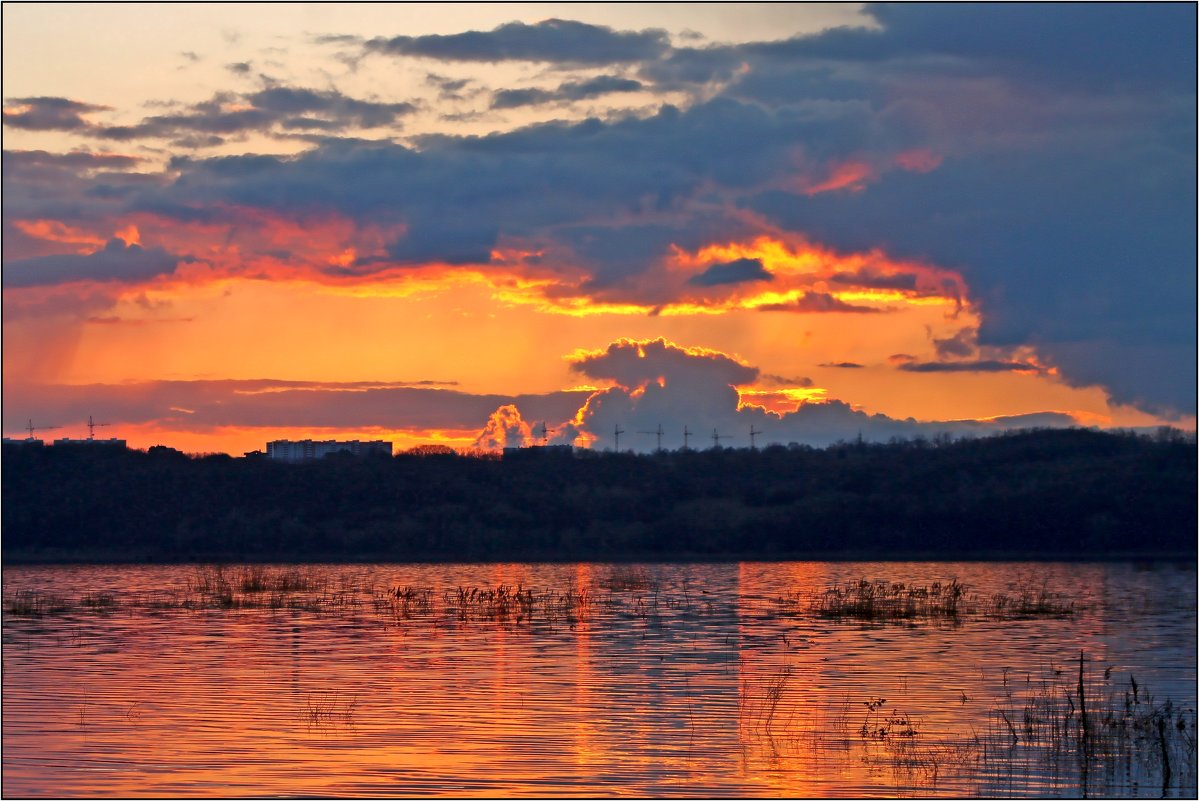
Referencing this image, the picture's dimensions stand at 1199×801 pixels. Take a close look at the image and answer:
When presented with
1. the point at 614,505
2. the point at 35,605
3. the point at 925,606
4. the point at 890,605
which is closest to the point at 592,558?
the point at 614,505

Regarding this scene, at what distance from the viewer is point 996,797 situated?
2162cm

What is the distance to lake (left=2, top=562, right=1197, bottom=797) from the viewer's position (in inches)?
904

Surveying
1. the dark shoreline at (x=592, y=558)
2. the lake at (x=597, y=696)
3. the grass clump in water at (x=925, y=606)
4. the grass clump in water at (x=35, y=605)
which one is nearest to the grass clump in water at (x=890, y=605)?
the grass clump in water at (x=925, y=606)

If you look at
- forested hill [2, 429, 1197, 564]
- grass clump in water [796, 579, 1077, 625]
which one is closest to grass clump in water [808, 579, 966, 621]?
grass clump in water [796, 579, 1077, 625]

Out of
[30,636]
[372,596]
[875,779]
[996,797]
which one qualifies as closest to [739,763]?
[875,779]

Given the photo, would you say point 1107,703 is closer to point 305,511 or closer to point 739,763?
point 739,763

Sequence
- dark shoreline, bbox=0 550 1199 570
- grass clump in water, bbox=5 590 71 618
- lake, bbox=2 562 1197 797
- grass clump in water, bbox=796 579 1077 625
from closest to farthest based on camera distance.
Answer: lake, bbox=2 562 1197 797 < grass clump in water, bbox=796 579 1077 625 < grass clump in water, bbox=5 590 71 618 < dark shoreline, bbox=0 550 1199 570

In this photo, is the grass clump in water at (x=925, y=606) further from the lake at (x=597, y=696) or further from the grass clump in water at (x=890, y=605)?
the lake at (x=597, y=696)

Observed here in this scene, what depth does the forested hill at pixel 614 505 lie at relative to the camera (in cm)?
13275

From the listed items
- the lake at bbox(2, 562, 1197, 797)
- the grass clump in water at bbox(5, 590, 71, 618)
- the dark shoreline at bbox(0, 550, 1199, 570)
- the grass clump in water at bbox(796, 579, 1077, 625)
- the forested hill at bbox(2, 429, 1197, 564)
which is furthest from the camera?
the forested hill at bbox(2, 429, 1197, 564)

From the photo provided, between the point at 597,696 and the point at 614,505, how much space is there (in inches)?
A: 4650

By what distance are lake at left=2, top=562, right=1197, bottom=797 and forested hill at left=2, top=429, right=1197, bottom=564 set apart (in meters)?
72.1

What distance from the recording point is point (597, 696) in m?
31.5

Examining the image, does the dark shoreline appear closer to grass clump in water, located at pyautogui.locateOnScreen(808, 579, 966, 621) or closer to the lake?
grass clump in water, located at pyautogui.locateOnScreen(808, 579, 966, 621)
